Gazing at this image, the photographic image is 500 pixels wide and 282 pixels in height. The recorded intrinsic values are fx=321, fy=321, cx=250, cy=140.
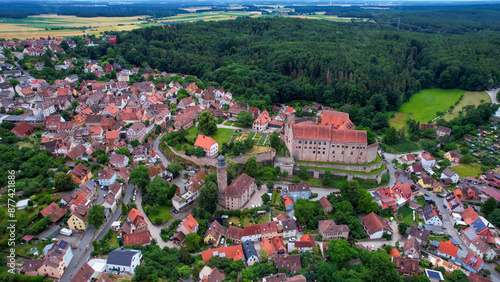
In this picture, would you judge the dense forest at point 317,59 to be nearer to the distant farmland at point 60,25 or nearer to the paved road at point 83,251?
the distant farmland at point 60,25

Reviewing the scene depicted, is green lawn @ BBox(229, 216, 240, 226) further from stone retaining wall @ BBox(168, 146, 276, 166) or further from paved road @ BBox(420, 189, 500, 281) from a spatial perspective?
paved road @ BBox(420, 189, 500, 281)

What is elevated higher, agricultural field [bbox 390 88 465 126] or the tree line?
the tree line

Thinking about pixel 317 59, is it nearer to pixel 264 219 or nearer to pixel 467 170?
pixel 467 170

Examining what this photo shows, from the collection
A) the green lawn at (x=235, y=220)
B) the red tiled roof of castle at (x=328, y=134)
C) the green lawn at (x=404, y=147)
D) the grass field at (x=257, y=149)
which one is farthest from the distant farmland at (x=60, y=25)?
the green lawn at (x=404, y=147)

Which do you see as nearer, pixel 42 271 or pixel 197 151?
pixel 42 271

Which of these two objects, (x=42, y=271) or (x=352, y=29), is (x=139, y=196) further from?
(x=352, y=29)

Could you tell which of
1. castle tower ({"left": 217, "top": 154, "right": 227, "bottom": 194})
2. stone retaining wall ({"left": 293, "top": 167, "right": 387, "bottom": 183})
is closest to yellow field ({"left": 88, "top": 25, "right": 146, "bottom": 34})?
castle tower ({"left": 217, "top": 154, "right": 227, "bottom": 194})

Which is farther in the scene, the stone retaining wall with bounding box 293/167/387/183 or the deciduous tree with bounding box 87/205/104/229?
the stone retaining wall with bounding box 293/167/387/183

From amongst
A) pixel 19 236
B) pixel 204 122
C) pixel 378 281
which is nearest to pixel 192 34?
pixel 204 122
